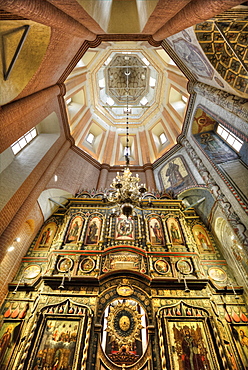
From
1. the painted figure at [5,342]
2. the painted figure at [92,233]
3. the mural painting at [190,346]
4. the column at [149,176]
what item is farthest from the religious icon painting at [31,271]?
the column at [149,176]

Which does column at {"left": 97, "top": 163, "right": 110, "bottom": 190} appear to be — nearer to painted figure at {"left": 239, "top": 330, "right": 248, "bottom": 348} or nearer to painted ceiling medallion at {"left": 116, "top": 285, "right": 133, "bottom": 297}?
painted ceiling medallion at {"left": 116, "top": 285, "right": 133, "bottom": 297}

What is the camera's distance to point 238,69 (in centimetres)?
672

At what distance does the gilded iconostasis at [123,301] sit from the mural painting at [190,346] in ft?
0.08

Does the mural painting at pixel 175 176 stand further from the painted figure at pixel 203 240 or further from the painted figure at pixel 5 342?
the painted figure at pixel 5 342

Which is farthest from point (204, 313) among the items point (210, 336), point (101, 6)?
point (101, 6)

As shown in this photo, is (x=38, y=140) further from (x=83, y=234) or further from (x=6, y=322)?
(x=6, y=322)

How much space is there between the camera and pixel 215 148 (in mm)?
10516

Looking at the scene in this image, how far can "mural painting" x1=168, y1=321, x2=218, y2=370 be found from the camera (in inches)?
220

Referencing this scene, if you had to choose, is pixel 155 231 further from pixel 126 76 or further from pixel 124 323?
pixel 126 76

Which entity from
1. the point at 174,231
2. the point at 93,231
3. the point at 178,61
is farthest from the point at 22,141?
the point at 178,61

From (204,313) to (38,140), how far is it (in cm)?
1154

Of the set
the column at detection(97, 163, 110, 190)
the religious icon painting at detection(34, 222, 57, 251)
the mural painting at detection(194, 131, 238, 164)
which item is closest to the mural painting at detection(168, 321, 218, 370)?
the religious icon painting at detection(34, 222, 57, 251)

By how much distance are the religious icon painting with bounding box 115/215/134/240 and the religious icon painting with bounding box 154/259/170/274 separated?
165cm

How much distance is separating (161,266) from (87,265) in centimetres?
323
